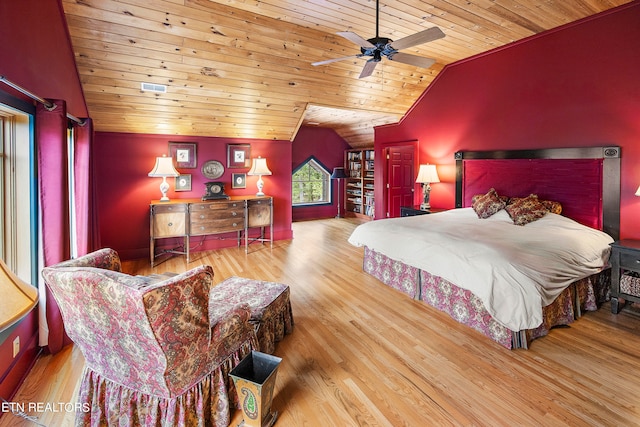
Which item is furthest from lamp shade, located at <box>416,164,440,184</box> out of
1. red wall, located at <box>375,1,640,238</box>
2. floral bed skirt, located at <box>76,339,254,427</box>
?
floral bed skirt, located at <box>76,339,254,427</box>

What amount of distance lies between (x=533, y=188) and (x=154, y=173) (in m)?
5.22

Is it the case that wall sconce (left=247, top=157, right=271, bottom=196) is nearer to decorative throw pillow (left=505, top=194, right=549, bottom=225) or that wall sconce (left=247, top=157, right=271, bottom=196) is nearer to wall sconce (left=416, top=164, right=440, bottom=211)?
wall sconce (left=416, top=164, right=440, bottom=211)

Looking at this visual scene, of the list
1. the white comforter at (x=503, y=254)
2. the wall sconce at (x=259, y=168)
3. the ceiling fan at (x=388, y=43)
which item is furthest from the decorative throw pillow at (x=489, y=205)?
the wall sconce at (x=259, y=168)

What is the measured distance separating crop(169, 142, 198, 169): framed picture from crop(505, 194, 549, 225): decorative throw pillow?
186 inches

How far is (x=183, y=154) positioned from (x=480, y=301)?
4.73 meters

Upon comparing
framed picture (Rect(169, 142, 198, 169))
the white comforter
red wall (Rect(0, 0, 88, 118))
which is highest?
red wall (Rect(0, 0, 88, 118))

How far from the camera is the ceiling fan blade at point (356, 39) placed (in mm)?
2504

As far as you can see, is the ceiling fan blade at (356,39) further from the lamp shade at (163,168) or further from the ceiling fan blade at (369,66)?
the lamp shade at (163,168)

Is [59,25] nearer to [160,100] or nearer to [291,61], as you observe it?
[160,100]

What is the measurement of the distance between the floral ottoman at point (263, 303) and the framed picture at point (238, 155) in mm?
3351

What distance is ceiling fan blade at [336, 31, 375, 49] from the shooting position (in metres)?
2.50

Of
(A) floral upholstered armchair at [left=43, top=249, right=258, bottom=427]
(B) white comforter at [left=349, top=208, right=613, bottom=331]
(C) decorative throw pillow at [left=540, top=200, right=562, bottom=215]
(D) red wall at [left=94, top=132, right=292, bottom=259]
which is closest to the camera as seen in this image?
(A) floral upholstered armchair at [left=43, top=249, right=258, bottom=427]

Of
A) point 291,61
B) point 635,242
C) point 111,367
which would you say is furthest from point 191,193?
point 635,242

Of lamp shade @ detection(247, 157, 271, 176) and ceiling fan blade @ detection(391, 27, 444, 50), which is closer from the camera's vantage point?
ceiling fan blade @ detection(391, 27, 444, 50)
